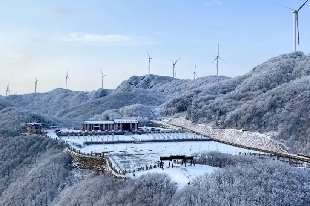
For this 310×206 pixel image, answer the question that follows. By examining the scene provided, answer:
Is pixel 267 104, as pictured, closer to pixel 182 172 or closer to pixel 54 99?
pixel 182 172

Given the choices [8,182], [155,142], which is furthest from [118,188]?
[155,142]

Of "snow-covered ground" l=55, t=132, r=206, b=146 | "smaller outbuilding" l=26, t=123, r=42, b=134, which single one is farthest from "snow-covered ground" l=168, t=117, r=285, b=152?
"smaller outbuilding" l=26, t=123, r=42, b=134

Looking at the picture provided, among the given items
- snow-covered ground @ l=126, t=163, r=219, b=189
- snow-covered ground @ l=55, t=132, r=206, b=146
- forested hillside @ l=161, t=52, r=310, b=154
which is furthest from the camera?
snow-covered ground @ l=55, t=132, r=206, b=146

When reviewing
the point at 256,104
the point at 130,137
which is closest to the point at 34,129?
the point at 130,137

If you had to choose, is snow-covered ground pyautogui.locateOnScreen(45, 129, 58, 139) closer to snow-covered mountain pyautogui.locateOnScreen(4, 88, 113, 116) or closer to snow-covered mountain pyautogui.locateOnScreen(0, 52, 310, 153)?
snow-covered mountain pyautogui.locateOnScreen(0, 52, 310, 153)

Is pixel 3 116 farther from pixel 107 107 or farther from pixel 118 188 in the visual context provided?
pixel 118 188
